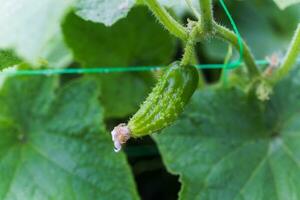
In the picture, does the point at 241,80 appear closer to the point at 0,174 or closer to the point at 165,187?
the point at 165,187

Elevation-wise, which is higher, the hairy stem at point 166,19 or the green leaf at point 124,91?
the green leaf at point 124,91

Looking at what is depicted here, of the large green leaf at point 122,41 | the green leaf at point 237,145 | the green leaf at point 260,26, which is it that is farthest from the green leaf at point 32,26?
the green leaf at point 260,26

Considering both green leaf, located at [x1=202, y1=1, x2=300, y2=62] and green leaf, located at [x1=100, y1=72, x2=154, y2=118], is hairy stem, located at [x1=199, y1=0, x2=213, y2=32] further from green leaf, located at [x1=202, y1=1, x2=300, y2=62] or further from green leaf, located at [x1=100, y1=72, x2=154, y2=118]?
green leaf, located at [x1=202, y1=1, x2=300, y2=62]

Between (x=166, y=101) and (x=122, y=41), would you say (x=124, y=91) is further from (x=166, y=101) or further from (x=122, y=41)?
(x=166, y=101)

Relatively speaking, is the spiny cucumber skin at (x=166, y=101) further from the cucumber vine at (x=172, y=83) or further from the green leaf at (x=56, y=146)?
the green leaf at (x=56, y=146)

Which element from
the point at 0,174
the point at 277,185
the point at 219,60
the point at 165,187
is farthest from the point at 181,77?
the point at 219,60
